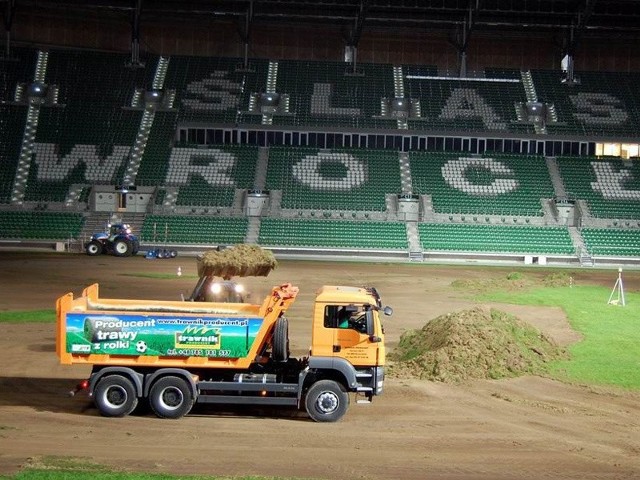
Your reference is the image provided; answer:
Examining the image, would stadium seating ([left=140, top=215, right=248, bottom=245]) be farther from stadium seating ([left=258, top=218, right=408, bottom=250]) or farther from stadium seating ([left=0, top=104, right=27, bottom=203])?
stadium seating ([left=0, top=104, right=27, bottom=203])

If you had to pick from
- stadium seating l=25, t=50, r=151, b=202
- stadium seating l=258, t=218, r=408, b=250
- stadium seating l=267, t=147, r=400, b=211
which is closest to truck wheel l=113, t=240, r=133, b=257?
stadium seating l=258, t=218, r=408, b=250

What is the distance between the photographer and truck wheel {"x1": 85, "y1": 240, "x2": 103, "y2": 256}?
5681cm

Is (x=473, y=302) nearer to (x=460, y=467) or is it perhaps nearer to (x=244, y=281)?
(x=244, y=281)

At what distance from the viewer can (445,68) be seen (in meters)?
78.6

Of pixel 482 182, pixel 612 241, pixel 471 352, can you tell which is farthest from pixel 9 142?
pixel 471 352

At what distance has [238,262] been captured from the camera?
96.1ft

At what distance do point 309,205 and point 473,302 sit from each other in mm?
28753

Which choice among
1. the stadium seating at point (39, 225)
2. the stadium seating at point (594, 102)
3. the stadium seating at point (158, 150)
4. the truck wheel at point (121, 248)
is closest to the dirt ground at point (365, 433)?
the truck wheel at point (121, 248)

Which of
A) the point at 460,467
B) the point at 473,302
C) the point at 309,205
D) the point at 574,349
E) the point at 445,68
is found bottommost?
the point at 460,467

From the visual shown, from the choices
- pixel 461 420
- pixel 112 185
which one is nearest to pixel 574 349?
pixel 461 420

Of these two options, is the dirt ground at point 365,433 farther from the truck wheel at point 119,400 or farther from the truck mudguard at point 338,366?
the truck mudguard at point 338,366

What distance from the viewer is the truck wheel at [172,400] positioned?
1794 centimetres

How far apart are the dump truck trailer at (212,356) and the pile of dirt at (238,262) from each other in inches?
338

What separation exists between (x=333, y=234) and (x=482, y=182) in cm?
1290
